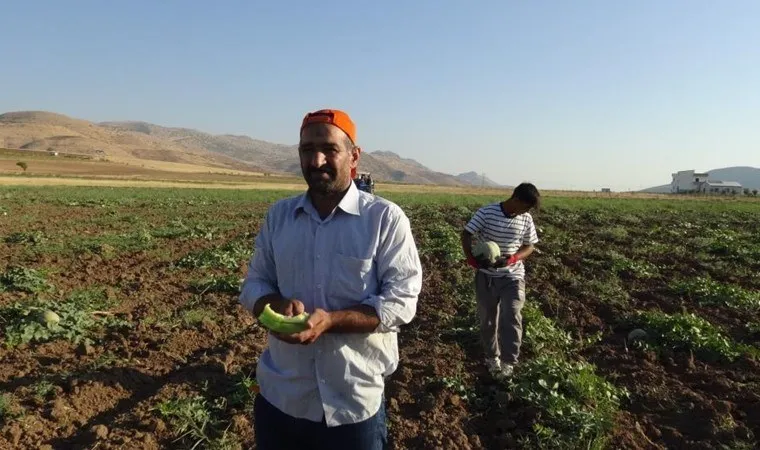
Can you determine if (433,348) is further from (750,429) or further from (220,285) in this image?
(220,285)

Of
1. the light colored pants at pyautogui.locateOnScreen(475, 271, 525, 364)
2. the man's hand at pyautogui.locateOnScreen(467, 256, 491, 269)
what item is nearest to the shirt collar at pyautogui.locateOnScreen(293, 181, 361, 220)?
the man's hand at pyautogui.locateOnScreen(467, 256, 491, 269)

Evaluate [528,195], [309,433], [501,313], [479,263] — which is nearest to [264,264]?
[309,433]

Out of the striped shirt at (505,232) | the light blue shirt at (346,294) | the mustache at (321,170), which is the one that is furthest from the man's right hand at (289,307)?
the striped shirt at (505,232)

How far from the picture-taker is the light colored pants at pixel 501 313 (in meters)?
5.20

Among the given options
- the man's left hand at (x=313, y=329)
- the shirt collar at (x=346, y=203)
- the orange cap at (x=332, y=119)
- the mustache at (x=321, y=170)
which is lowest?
the man's left hand at (x=313, y=329)

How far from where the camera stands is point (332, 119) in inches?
88.0

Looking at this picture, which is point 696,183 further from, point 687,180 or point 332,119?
point 332,119

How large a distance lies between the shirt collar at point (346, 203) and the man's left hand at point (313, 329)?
46 centimetres

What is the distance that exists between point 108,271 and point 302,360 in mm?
8471

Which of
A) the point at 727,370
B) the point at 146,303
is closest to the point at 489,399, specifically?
the point at 727,370

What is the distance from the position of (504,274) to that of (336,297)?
3245 millimetres

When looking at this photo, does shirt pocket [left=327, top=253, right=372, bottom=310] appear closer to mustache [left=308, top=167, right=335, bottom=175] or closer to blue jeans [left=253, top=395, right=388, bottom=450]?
mustache [left=308, top=167, right=335, bottom=175]

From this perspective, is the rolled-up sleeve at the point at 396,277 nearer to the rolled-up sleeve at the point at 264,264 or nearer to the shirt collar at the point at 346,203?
the shirt collar at the point at 346,203

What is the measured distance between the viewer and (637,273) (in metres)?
10.6
